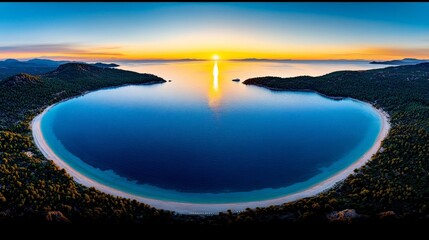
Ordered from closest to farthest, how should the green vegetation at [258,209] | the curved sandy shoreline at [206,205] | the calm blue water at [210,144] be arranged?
1. the green vegetation at [258,209]
2. the curved sandy shoreline at [206,205]
3. the calm blue water at [210,144]

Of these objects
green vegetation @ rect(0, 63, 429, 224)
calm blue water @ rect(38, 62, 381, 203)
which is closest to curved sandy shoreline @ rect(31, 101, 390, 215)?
calm blue water @ rect(38, 62, 381, 203)

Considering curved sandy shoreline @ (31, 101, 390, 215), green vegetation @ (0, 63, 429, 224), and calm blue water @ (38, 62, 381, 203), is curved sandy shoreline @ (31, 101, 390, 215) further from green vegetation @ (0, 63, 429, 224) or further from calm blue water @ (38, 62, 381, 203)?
green vegetation @ (0, 63, 429, 224)

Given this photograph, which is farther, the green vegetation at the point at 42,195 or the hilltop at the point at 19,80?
the hilltop at the point at 19,80

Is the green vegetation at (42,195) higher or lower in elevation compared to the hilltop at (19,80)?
lower

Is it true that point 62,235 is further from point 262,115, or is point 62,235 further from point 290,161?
point 262,115

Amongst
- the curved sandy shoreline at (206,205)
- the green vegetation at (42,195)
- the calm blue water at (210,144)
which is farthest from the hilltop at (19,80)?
the curved sandy shoreline at (206,205)

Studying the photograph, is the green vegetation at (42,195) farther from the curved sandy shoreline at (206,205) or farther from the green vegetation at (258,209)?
the curved sandy shoreline at (206,205)

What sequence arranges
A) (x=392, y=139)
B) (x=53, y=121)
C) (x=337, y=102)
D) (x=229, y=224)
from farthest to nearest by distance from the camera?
(x=337, y=102), (x=53, y=121), (x=392, y=139), (x=229, y=224)

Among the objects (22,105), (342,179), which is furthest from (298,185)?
(22,105)

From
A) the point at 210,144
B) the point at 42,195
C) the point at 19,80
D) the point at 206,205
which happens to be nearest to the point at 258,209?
the point at 206,205
